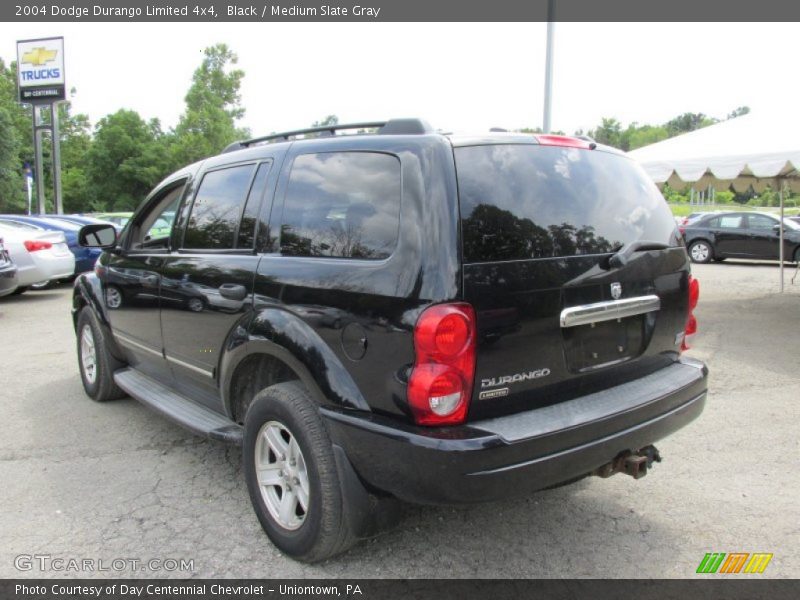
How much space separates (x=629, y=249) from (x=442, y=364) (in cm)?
117

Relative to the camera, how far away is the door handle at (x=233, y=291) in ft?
10.1

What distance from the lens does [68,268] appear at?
1112 cm

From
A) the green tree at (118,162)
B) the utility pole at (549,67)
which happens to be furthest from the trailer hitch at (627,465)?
the green tree at (118,162)

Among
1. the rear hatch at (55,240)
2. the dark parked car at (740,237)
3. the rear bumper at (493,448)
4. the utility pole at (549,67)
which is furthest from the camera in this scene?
the dark parked car at (740,237)

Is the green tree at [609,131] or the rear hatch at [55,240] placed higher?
the green tree at [609,131]

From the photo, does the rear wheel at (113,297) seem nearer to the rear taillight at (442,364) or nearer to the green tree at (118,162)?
the rear taillight at (442,364)

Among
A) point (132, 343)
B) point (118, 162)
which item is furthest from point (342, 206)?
point (118, 162)

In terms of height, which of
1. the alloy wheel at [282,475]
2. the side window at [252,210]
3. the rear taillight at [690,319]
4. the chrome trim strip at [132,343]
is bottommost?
the alloy wheel at [282,475]

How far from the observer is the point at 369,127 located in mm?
3066

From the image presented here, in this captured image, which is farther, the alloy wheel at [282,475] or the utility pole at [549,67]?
the utility pole at [549,67]

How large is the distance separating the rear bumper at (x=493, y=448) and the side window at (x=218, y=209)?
1.38 metres

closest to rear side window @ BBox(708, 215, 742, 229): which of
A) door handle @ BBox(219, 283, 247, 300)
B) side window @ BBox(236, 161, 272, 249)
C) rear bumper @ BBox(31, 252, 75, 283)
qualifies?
rear bumper @ BBox(31, 252, 75, 283)

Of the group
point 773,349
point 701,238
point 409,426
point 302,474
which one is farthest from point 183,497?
point 701,238

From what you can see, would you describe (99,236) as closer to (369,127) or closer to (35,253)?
(369,127)
